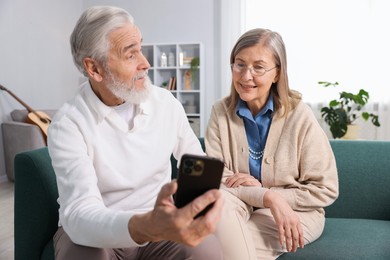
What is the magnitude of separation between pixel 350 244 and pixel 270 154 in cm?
41

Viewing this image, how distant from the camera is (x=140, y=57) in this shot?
4.33 ft

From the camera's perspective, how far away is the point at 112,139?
125cm

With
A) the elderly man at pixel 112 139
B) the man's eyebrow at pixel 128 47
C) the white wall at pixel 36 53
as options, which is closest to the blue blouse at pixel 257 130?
the elderly man at pixel 112 139

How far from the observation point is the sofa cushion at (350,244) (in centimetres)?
137

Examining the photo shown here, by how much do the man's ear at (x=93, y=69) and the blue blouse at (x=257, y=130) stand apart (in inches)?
22.1

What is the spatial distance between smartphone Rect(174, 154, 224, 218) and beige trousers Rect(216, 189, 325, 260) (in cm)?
55

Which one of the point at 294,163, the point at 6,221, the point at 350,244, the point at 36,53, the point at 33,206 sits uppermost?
the point at 36,53

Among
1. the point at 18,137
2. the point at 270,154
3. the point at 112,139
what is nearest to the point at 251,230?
the point at 270,154

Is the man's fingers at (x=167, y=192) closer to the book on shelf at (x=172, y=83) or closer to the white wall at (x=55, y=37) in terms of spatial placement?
the white wall at (x=55, y=37)

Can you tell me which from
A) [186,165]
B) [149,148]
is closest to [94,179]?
[149,148]

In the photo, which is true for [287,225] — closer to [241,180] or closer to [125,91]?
[241,180]

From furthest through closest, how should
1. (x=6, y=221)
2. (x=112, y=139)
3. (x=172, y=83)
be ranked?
1. (x=172, y=83)
2. (x=6, y=221)
3. (x=112, y=139)

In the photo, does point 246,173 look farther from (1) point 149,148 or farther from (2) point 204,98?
(2) point 204,98

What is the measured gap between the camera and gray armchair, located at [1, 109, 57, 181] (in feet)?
13.3
